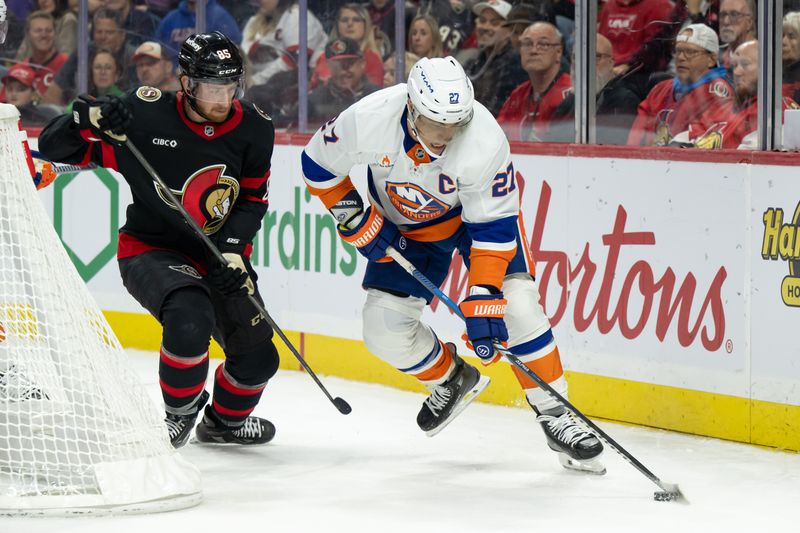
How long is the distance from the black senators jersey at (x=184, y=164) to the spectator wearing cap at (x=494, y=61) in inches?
57.8

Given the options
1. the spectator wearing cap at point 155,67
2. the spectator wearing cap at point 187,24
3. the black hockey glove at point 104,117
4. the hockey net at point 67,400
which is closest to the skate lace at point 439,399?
the hockey net at point 67,400

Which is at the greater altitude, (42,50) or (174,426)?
(42,50)

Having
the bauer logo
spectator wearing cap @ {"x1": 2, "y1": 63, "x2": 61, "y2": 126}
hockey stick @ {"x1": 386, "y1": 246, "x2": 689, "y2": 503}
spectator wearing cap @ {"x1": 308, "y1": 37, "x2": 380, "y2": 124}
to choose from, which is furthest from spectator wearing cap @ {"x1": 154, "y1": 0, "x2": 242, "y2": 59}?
the bauer logo

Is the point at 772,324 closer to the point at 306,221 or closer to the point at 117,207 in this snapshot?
the point at 306,221

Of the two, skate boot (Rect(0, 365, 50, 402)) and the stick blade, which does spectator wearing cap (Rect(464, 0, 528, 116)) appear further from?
skate boot (Rect(0, 365, 50, 402))

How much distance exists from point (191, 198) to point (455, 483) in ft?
3.67

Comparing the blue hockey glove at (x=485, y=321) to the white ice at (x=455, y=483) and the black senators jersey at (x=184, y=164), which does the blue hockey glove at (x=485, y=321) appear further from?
the black senators jersey at (x=184, y=164)

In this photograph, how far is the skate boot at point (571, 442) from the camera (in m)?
4.17

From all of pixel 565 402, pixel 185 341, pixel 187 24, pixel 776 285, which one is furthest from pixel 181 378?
pixel 187 24

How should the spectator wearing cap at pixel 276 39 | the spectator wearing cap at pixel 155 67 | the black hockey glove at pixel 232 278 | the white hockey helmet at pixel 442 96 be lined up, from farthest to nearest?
the spectator wearing cap at pixel 155 67 < the spectator wearing cap at pixel 276 39 < the black hockey glove at pixel 232 278 < the white hockey helmet at pixel 442 96

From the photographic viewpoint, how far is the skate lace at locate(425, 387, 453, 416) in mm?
4445

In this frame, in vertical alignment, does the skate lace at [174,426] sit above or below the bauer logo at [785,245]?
below

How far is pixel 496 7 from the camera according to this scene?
5609 mm

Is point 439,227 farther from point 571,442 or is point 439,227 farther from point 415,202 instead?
point 571,442
